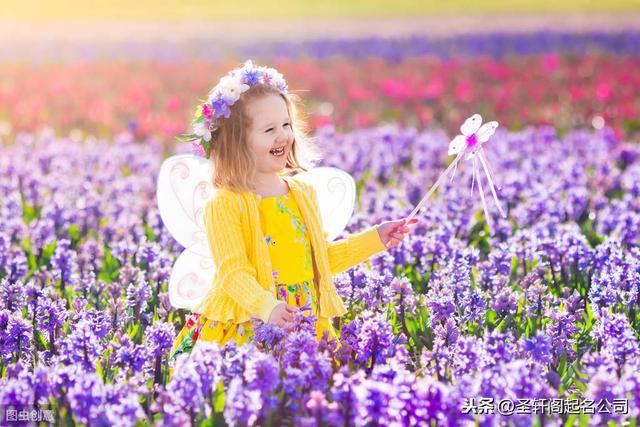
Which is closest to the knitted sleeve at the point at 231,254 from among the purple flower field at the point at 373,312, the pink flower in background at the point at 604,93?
the purple flower field at the point at 373,312

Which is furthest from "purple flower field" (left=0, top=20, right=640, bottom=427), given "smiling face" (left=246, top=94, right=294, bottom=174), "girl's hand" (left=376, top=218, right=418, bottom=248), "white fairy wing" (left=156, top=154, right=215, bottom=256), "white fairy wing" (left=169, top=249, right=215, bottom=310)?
A: "smiling face" (left=246, top=94, right=294, bottom=174)

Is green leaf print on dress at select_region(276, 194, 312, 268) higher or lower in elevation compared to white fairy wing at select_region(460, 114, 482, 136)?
lower

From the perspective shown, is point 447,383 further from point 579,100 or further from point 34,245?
point 579,100

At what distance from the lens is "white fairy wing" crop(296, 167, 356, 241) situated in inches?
214

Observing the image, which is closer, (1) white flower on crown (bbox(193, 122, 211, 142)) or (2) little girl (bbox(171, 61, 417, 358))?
(2) little girl (bbox(171, 61, 417, 358))

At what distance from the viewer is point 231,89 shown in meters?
4.76

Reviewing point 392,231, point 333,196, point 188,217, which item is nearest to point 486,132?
point 392,231

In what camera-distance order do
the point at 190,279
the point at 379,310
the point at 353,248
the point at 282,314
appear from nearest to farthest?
1. the point at 282,314
2. the point at 353,248
3. the point at 190,279
4. the point at 379,310

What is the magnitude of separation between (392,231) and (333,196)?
53 centimetres

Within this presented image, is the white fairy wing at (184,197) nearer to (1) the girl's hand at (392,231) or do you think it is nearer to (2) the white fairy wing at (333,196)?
(2) the white fairy wing at (333,196)

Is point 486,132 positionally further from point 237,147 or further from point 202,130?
point 202,130

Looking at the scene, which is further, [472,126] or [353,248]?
[353,248]

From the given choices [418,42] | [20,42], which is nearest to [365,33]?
[418,42]

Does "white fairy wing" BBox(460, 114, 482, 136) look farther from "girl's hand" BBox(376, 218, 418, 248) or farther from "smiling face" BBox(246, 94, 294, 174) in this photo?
"smiling face" BBox(246, 94, 294, 174)
